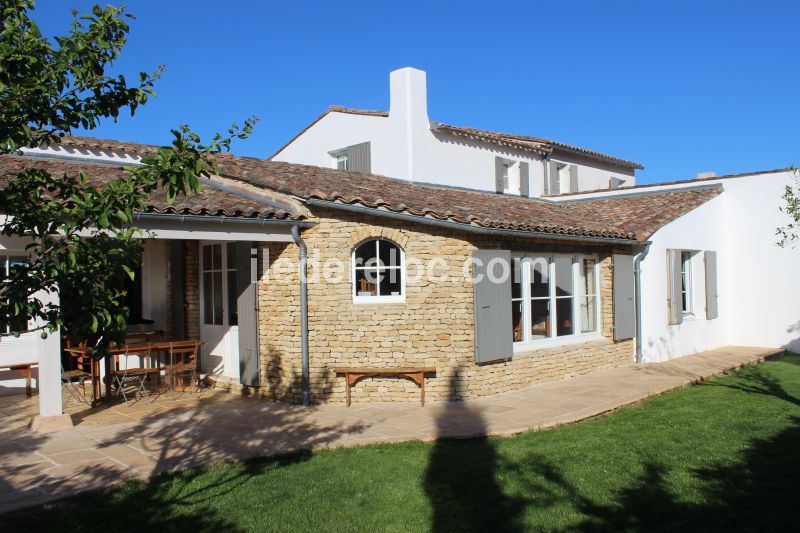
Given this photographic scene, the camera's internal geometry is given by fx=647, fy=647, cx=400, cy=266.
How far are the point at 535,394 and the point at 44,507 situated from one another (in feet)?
22.9

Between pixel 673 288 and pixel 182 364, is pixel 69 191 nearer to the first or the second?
pixel 182 364

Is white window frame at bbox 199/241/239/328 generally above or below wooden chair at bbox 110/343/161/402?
above

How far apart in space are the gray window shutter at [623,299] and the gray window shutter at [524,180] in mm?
6792

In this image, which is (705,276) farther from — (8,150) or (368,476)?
(8,150)

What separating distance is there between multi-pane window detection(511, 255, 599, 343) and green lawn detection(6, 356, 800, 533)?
3.56m

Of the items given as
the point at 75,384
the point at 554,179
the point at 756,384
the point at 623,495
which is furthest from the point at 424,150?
the point at 623,495

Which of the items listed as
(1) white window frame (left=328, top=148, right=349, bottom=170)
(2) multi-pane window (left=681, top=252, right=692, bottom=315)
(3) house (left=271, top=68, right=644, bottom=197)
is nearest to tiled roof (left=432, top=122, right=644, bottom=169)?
(3) house (left=271, top=68, right=644, bottom=197)

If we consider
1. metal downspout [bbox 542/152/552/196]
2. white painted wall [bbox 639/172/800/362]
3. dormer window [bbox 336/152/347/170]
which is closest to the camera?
white painted wall [bbox 639/172/800/362]

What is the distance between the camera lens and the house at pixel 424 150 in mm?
17625

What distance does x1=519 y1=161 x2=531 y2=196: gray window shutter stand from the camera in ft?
64.5

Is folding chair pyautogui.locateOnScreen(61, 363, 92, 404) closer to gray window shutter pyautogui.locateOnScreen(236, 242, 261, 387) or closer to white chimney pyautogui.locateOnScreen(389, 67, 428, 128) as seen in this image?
gray window shutter pyautogui.locateOnScreen(236, 242, 261, 387)

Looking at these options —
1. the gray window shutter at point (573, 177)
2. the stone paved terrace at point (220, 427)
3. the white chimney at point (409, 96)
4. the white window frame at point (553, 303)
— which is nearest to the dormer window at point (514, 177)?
the gray window shutter at point (573, 177)

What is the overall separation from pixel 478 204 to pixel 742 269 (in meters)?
7.83

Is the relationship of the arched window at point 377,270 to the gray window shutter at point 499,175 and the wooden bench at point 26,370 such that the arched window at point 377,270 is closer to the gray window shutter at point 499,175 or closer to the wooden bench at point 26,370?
the wooden bench at point 26,370
